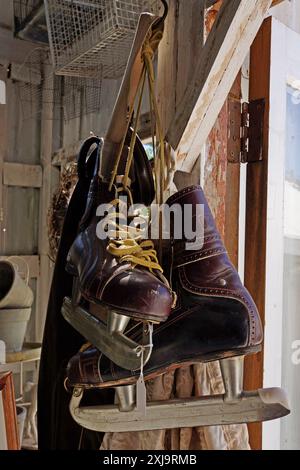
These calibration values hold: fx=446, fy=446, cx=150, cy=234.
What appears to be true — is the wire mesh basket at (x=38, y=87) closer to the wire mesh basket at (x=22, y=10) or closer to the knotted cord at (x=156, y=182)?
the wire mesh basket at (x=22, y=10)

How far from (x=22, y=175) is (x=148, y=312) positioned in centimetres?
204

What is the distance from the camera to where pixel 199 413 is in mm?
531

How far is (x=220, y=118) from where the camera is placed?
84 cm

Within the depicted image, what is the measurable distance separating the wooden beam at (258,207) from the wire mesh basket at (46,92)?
128 cm

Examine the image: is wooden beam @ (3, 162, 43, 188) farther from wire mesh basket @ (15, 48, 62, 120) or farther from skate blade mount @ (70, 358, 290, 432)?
skate blade mount @ (70, 358, 290, 432)

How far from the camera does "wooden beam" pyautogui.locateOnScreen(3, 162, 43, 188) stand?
2260 mm

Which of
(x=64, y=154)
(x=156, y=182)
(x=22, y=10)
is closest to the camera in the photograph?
(x=156, y=182)

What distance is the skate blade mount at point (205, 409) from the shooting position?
1.70 ft

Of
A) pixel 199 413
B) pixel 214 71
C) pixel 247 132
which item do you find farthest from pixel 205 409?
pixel 247 132

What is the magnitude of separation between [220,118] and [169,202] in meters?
0.34

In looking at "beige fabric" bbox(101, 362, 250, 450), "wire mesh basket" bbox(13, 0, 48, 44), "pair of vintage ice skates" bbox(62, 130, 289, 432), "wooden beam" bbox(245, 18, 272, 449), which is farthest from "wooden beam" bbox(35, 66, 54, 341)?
"pair of vintage ice skates" bbox(62, 130, 289, 432)

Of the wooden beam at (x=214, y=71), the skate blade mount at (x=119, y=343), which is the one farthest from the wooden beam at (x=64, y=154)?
the skate blade mount at (x=119, y=343)

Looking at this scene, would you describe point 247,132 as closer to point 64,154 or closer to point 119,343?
point 119,343
